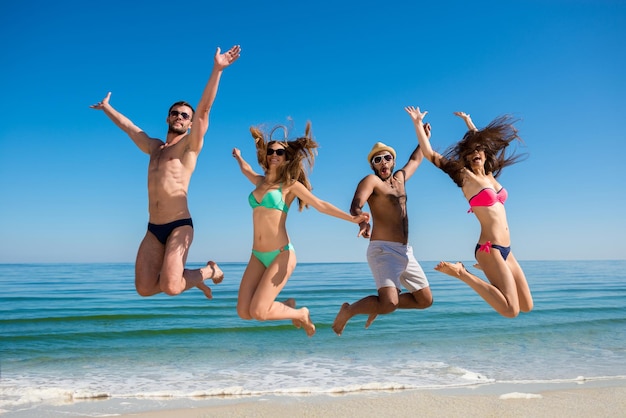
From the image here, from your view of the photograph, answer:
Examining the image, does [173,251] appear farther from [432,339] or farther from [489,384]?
[432,339]

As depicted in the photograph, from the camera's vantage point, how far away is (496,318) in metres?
20.8

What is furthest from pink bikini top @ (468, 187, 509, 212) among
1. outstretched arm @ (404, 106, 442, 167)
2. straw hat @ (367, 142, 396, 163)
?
straw hat @ (367, 142, 396, 163)

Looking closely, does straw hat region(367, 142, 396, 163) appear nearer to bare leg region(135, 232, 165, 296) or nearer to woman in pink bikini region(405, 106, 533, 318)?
woman in pink bikini region(405, 106, 533, 318)

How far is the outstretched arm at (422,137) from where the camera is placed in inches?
285

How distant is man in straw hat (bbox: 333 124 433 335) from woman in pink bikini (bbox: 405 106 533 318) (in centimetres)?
57

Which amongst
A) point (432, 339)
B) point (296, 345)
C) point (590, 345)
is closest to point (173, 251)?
point (296, 345)

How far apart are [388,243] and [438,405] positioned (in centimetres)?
413

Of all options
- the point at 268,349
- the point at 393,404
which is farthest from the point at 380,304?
the point at 268,349

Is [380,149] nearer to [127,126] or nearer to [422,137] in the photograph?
[422,137]

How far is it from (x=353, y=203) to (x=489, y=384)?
6.53 meters

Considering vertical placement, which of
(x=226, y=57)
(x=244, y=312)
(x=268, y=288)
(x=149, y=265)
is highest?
(x=226, y=57)

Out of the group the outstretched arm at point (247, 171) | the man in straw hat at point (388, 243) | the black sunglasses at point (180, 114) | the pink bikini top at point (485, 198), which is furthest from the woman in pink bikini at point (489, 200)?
the black sunglasses at point (180, 114)

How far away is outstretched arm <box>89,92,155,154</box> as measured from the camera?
7.38 m

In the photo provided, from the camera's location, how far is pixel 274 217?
6793 millimetres
